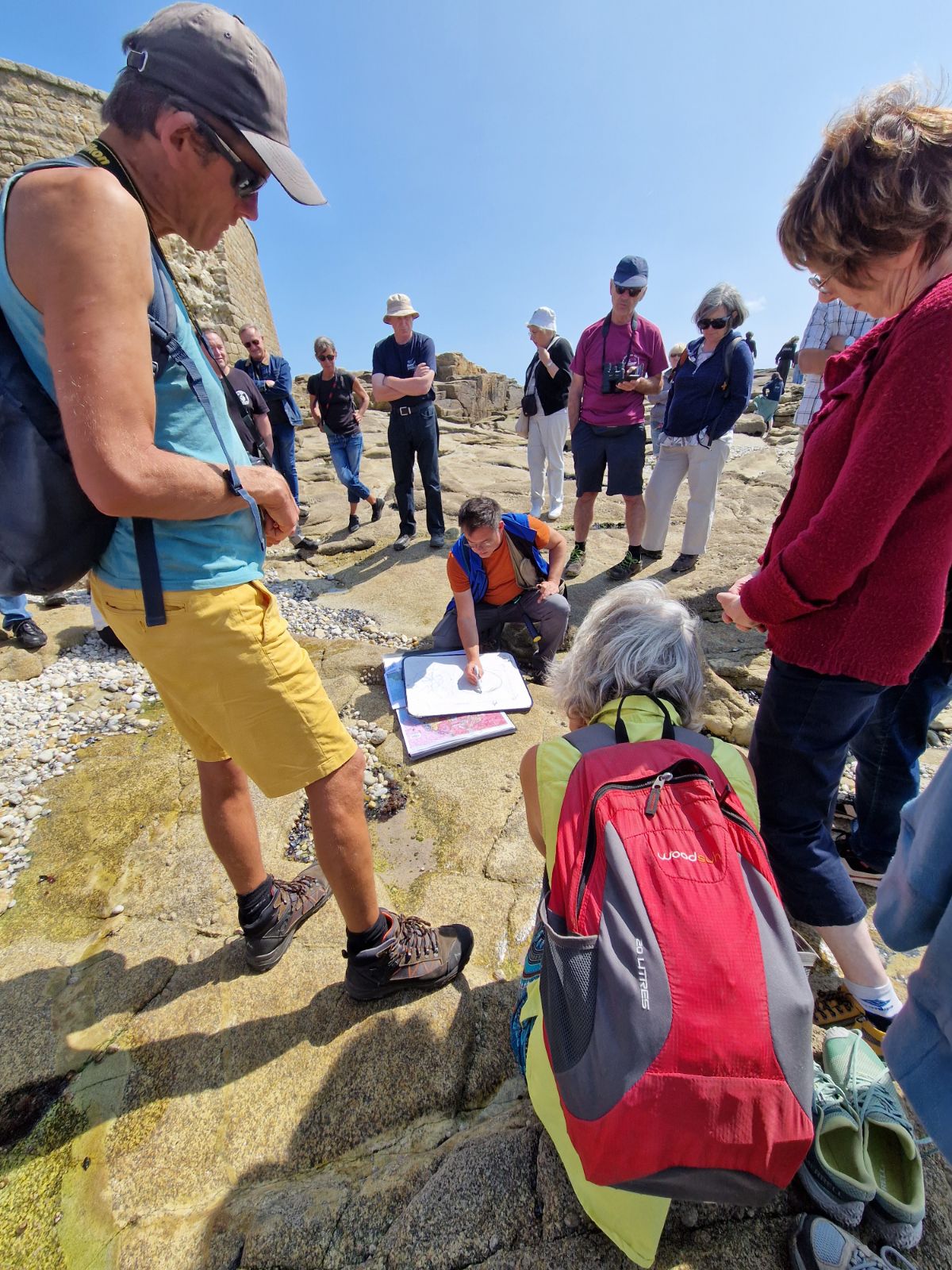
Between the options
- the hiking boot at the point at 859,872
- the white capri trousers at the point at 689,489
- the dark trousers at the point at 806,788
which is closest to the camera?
the dark trousers at the point at 806,788

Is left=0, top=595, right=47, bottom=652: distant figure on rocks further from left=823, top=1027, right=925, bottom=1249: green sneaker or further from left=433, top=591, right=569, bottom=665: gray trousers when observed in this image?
left=823, top=1027, right=925, bottom=1249: green sneaker

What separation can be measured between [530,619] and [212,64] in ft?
9.68

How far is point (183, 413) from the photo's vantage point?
1.21m

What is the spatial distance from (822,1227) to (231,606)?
1.66 metres

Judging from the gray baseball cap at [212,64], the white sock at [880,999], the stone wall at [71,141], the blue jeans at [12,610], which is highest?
the stone wall at [71,141]

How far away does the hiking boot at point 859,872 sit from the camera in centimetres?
204

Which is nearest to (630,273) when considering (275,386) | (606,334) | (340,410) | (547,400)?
(606,334)

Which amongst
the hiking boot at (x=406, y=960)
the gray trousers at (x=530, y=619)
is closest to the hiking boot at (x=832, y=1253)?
the hiking boot at (x=406, y=960)

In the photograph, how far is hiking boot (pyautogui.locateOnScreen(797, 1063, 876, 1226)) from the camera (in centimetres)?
106

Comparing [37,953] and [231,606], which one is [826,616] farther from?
[37,953]

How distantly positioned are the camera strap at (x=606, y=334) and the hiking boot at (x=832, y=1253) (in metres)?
4.49

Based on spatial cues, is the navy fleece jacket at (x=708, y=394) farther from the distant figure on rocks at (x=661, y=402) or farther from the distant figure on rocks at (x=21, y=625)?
the distant figure on rocks at (x=21, y=625)

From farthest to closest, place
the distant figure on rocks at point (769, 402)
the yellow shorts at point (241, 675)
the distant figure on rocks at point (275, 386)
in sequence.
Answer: the distant figure on rocks at point (769, 402)
the distant figure on rocks at point (275, 386)
the yellow shorts at point (241, 675)

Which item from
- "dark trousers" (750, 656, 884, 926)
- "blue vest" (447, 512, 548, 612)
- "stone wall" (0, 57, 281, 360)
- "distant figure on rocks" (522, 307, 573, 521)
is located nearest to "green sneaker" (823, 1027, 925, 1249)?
"dark trousers" (750, 656, 884, 926)
